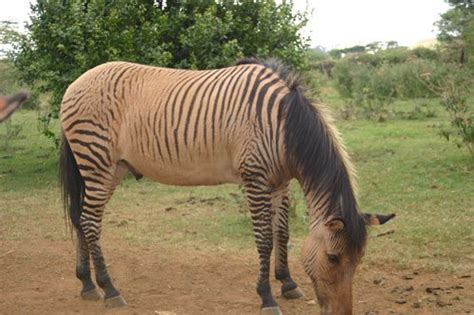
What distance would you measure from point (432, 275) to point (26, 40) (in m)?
9.09

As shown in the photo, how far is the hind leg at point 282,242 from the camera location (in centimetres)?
567

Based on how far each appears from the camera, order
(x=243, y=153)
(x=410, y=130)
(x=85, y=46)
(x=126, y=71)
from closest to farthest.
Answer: (x=243, y=153) < (x=126, y=71) < (x=85, y=46) < (x=410, y=130)

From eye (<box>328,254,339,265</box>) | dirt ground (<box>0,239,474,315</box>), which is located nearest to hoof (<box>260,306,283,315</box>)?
dirt ground (<box>0,239,474,315</box>)

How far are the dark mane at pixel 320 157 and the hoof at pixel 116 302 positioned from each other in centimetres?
188

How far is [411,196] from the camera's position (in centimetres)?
916

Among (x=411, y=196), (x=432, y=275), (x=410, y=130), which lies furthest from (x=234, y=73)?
(x=410, y=130)

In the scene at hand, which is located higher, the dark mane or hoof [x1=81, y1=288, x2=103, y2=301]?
the dark mane

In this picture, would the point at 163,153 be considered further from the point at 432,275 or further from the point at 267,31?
the point at 267,31

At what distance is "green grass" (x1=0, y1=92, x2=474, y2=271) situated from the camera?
716cm

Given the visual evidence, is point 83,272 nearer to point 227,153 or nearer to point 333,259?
point 227,153

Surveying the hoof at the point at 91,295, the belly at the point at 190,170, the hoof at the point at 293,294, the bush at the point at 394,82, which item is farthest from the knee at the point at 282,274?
the bush at the point at 394,82

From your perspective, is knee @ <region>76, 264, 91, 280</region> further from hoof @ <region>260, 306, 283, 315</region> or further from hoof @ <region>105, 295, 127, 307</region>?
hoof @ <region>260, 306, 283, 315</region>

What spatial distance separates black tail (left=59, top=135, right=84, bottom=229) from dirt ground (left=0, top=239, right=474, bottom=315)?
2.42ft

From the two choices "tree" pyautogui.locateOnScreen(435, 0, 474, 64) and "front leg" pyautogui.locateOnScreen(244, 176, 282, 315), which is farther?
"tree" pyautogui.locateOnScreen(435, 0, 474, 64)
